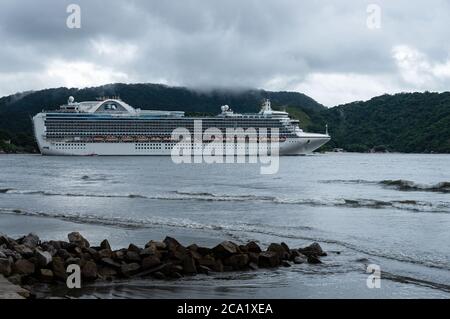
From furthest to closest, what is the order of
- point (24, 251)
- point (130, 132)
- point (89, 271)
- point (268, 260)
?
1. point (130, 132)
2. point (268, 260)
3. point (24, 251)
4. point (89, 271)

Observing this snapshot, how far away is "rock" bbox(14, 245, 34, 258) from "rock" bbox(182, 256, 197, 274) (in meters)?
3.20

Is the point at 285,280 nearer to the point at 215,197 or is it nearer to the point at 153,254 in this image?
the point at 153,254

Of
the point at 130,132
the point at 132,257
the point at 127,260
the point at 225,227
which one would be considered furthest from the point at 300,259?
the point at 130,132

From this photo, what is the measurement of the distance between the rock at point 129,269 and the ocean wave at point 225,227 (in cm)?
574

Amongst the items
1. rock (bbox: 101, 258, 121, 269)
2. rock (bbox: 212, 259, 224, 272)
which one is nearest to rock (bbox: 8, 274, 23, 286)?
rock (bbox: 101, 258, 121, 269)

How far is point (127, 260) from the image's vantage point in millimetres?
12539

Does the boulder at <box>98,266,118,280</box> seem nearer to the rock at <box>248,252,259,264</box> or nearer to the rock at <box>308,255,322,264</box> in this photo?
the rock at <box>248,252,259,264</box>

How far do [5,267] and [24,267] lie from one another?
1.25ft

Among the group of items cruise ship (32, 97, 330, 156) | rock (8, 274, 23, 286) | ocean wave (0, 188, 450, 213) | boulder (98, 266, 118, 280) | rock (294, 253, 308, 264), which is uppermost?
cruise ship (32, 97, 330, 156)

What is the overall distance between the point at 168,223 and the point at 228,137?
86021 millimetres

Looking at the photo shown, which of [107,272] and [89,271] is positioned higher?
[89,271]

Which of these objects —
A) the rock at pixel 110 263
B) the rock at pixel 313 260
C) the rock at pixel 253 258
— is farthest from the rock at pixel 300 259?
the rock at pixel 110 263

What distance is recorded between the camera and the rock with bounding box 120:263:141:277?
1209cm

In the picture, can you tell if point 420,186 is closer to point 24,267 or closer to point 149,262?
point 149,262
